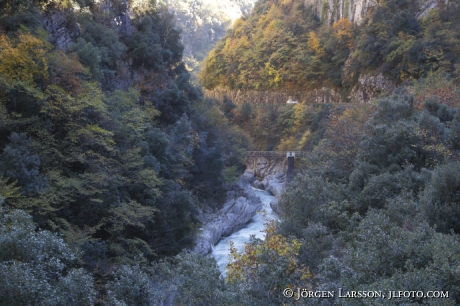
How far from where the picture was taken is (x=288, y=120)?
48.9 metres

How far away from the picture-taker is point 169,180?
66.3ft

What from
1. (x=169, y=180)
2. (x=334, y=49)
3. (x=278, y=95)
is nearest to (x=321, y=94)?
(x=334, y=49)

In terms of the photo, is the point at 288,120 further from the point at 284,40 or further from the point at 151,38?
the point at 151,38

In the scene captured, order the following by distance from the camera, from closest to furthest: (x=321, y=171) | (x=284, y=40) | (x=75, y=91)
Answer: (x=75, y=91)
(x=321, y=171)
(x=284, y=40)

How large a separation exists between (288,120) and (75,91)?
35128 mm

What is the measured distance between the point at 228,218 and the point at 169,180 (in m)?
8.61

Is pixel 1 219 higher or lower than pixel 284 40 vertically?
lower

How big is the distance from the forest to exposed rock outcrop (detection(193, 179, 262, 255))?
1.11 meters

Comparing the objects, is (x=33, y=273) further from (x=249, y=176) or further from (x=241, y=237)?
(x=249, y=176)

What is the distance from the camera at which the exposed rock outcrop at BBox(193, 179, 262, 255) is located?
2259 centimetres

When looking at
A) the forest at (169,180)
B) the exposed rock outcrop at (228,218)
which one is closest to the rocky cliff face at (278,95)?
the forest at (169,180)

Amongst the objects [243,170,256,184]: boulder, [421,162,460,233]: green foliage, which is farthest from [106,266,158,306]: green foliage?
[243,170,256,184]: boulder

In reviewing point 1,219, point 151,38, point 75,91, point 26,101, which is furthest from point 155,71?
point 1,219

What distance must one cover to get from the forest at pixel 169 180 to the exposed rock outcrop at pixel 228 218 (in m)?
1.11
